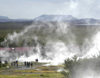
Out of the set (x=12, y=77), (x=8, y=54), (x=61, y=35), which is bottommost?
(x=12, y=77)

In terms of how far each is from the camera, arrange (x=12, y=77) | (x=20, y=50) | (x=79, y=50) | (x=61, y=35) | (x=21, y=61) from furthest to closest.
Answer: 1. (x=61, y=35)
2. (x=79, y=50)
3. (x=20, y=50)
4. (x=21, y=61)
5. (x=12, y=77)

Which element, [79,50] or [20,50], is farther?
[79,50]

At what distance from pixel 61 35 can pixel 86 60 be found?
4271 inches

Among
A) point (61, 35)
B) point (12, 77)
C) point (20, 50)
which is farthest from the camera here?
point (61, 35)

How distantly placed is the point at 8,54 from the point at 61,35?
5678cm

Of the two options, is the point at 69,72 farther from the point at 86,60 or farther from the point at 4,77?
the point at 4,77

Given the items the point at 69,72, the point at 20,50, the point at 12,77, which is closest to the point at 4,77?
the point at 12,77

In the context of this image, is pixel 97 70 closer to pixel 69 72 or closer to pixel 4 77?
pixel 69 72

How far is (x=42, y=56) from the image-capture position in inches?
4082

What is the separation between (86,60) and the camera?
41.4 m

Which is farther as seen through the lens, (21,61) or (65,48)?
(65,48)

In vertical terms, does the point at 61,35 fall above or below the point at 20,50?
above

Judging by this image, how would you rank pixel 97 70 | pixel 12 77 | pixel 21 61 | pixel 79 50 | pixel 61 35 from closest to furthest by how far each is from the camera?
1. pixel 97 70
2. pixel 12 77
3. pixel 21 61
4. pixel 79 50
5. pixel 61 35

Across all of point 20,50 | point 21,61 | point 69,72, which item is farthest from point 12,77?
point 20,50
